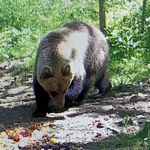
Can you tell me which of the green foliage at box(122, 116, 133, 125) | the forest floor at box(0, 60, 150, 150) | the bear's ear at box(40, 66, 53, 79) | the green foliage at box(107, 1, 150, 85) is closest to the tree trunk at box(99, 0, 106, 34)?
the green foliage at box(107, 1, 150, 85)

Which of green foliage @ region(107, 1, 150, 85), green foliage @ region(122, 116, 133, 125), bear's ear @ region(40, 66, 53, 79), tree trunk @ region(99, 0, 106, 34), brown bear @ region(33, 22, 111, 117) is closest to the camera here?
green foliage @ region(122, 116, 133, 125)

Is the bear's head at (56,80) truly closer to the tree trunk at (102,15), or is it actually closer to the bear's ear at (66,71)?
the bear's ear at (66,71)

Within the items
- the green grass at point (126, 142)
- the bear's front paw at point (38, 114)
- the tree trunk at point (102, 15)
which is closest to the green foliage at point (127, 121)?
the green grass at point (126, 142)

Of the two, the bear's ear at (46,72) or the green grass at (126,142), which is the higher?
the bear's ear at (46,72)

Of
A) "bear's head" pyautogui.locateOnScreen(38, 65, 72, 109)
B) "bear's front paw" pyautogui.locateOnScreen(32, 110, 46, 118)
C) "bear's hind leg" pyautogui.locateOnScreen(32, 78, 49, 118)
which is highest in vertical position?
"bear's head" pyautogui.locateOnScreen(38, 65, 72, 109)

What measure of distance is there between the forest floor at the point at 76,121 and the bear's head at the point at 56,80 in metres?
0.31

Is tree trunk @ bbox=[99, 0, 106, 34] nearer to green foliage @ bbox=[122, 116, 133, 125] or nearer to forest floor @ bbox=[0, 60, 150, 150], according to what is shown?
forest floor @ bbox=[0, 60, 150, 150]

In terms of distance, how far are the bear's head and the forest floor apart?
310mm

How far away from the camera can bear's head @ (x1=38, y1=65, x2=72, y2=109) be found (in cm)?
705

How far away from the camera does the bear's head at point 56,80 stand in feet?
23.1

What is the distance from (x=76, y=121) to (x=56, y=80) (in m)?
0.68

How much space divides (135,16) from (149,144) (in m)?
8.18

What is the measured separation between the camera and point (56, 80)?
7.07 metres

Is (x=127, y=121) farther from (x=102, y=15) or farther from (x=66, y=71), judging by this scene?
(x=102, y=15)
